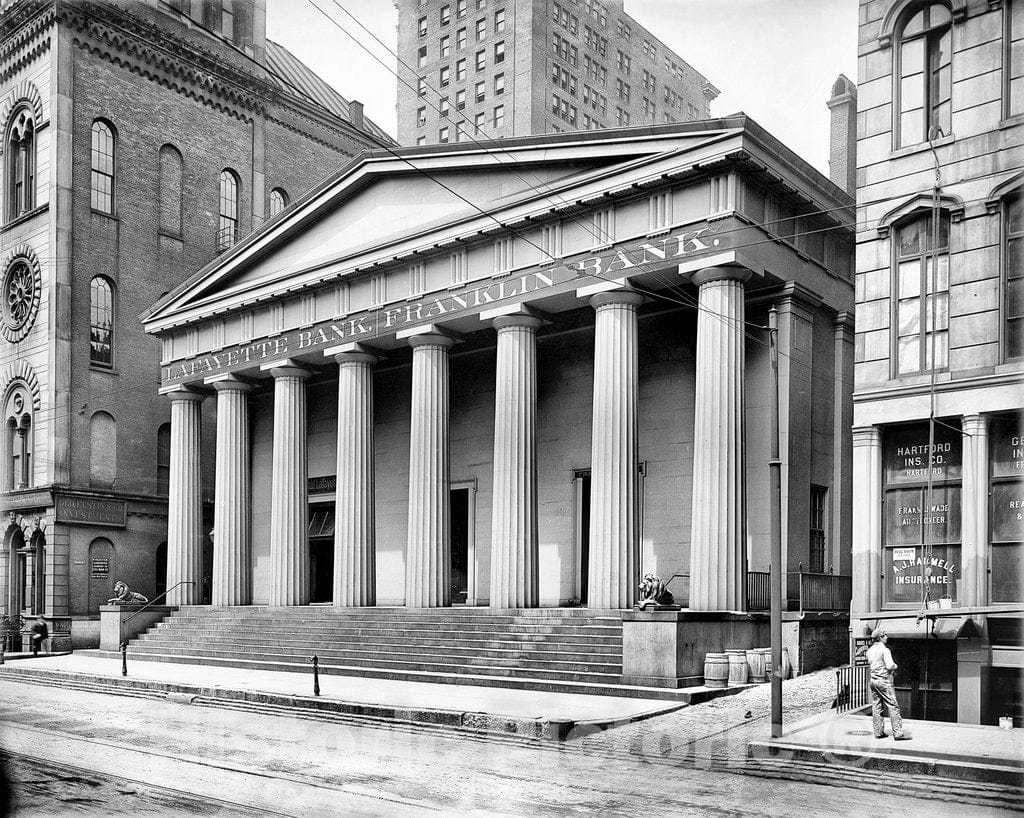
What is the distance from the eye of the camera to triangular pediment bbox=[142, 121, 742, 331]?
88.4ft

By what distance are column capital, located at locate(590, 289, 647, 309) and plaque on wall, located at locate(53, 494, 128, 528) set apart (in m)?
23.7

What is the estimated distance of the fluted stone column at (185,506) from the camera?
38.8 metres

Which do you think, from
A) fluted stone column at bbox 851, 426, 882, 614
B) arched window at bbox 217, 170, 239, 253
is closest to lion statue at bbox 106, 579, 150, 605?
arched window at bbox 217, 170, 239, 253

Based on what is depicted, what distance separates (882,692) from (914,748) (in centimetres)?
124

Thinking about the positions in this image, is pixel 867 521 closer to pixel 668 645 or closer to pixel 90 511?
pixel 668 645

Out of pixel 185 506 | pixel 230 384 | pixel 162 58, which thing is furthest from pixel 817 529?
pixel 162 58

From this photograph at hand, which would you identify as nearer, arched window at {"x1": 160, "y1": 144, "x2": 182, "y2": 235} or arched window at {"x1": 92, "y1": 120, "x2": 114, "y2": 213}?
arched window at {"x1": 92, "y1": 120, "x2": 114, "y2": 213}

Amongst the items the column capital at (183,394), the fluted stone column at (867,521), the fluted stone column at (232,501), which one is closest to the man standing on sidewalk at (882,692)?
the fluted stone column at (867,521)

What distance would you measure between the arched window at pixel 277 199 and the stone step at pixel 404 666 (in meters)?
23.2

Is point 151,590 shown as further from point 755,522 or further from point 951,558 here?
point 951,558

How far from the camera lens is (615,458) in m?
26.5

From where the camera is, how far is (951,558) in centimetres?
1980

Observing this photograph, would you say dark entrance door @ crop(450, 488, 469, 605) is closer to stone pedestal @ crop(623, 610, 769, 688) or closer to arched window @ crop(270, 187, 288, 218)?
stone pedestal @ crop(623, 610, 769, 688)

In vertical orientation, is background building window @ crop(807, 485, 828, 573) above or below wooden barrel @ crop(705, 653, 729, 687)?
above
